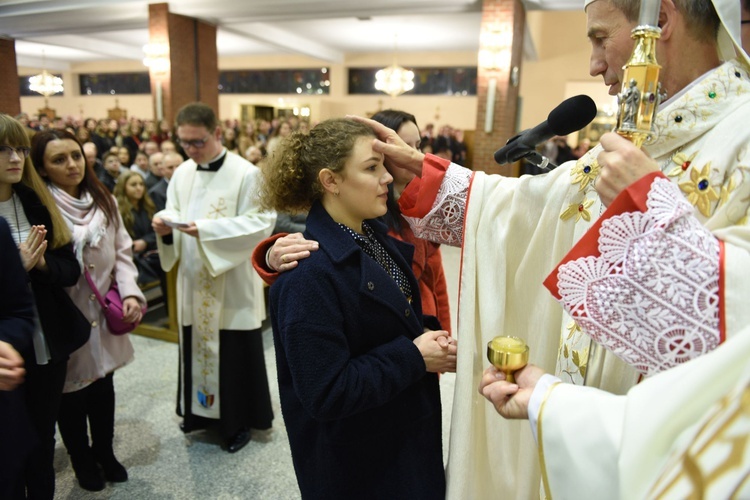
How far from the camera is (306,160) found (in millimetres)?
1384

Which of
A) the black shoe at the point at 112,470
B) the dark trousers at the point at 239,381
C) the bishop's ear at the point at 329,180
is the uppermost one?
the bishop's ear at the point at 329,180

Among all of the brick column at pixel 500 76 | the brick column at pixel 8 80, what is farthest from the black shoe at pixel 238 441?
the brick column at pixel 8 80

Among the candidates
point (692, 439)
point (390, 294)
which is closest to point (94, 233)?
point (390, 294)

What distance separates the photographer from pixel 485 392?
3.09 ft

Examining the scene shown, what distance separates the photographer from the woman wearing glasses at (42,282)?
1891 mm

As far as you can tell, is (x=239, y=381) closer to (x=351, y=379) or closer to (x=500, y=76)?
(x=351, y=379)

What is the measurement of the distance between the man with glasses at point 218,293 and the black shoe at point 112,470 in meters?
0.42

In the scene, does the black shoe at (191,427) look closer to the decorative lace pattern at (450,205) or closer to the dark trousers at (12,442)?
the dark trousers at (12,442)

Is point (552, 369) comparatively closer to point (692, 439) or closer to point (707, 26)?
point (692, 439)

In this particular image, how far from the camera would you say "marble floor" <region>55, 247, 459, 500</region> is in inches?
93.9

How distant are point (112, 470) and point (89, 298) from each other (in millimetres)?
805

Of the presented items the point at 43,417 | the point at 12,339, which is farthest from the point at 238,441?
the point at 12,339

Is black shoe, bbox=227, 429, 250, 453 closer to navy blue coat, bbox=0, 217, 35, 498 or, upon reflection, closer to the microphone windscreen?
navy blue coat, bbox=0, 217, 35, 498

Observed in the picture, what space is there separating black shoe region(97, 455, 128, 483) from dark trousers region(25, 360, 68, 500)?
0.44m
